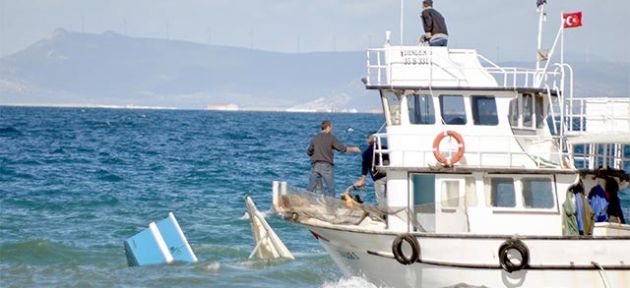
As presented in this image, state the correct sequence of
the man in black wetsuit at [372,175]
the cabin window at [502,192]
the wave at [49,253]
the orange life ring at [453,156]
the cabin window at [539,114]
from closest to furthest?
the orange life ring at [453,156]
the cabin window at [502,192]
the cabin window at [539,114]
the man in black wetsuit at [372,175]
the wave at [49,253]

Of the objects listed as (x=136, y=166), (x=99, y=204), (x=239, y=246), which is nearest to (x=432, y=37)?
(x=239, y=246)

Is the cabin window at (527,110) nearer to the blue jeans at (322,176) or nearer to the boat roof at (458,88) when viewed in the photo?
the boat roof at (458,88)

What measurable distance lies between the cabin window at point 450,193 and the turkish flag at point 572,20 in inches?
127

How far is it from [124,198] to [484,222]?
1882 centimetres

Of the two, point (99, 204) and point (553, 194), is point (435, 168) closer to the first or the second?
point (553, 194)

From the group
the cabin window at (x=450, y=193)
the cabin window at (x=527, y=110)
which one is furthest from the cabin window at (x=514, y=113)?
the cabin window at (x=450, y=193)

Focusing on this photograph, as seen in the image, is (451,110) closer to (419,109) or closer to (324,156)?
(419,109)

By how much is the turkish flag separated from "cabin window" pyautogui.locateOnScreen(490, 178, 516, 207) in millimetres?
2787

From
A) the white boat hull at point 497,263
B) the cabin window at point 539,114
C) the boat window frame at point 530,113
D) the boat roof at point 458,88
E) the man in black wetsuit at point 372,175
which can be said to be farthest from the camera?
the man in black wetsuit at point 372,175

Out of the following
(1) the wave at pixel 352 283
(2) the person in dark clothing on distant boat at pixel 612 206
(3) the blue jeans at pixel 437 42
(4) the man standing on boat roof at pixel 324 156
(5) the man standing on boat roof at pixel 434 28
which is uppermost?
(5) the man standing on boat roof at pixel 434 28

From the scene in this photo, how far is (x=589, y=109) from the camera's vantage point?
19.2 meters

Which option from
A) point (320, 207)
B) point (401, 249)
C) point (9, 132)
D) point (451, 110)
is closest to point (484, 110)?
point (451, 110)

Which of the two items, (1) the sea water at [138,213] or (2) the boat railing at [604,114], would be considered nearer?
(2) the boat railing at [604,114]

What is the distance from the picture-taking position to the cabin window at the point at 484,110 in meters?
18.9
